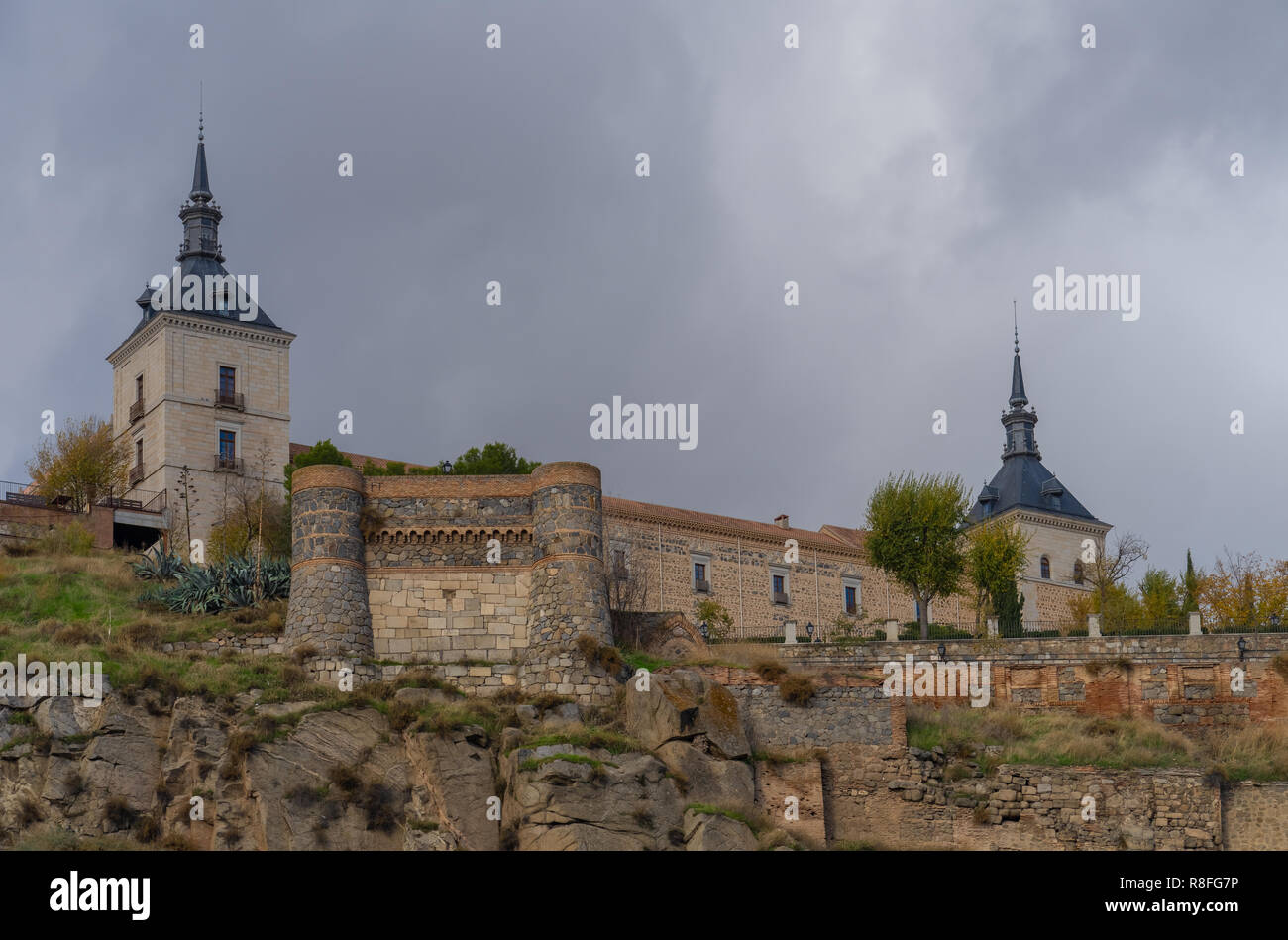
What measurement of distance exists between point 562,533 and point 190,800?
33.8ft

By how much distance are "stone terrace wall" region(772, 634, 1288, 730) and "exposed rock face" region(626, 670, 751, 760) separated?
613cm

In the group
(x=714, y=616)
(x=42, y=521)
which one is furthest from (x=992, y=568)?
(x=42, y=521)

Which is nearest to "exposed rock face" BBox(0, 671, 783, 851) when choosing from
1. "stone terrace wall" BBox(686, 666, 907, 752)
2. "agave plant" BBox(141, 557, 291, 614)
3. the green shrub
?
"stone terrace wall" BBox(686, 666, 907, 752)

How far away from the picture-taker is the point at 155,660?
138 feet

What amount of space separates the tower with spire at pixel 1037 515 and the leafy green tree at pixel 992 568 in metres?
17.0

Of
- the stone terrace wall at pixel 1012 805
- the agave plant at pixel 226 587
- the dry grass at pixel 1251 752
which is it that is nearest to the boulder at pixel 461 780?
the agave plant at pixel 226 587

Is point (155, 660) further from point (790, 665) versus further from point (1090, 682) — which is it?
point (1090, 682)

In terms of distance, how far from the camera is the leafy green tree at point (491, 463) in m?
54.7

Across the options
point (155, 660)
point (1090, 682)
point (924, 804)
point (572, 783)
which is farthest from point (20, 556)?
point (1090, 682)

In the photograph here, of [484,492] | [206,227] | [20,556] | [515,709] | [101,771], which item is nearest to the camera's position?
[101,771]

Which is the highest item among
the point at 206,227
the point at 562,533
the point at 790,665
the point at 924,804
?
the point at 206,227

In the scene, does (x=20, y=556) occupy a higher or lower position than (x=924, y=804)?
higher

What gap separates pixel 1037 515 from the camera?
82938 mm

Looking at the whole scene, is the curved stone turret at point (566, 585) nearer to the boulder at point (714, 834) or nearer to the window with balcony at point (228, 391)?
the boulder at point (714, 834)
